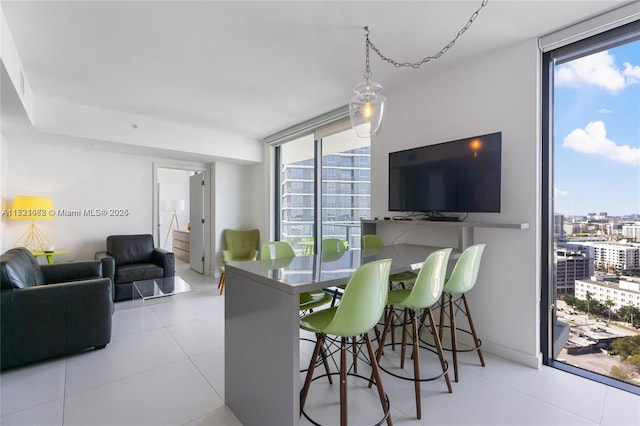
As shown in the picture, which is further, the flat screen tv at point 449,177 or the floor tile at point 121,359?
the flat screen tv at point 449,177

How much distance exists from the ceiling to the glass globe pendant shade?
461 mm

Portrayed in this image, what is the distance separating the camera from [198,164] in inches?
219

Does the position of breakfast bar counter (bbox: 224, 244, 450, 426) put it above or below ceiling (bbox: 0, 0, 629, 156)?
below

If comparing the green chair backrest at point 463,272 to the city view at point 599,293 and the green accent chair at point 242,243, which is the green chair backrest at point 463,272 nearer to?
the city view at point 599,293

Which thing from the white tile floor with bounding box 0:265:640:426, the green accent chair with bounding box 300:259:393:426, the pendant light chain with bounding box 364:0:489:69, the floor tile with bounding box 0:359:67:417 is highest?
the pendant light chain with bounding box 364:0:489:69

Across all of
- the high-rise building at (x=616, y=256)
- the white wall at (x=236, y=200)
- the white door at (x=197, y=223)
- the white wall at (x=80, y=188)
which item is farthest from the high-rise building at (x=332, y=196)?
the white wall at (x=80, y=188)

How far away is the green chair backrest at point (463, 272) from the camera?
2.07 meters

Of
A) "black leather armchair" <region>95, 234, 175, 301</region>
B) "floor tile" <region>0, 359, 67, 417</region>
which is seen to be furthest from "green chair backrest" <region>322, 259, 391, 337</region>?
"black leather armchair" <region>95, 234, 175, 301</region>

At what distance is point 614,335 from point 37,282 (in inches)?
190

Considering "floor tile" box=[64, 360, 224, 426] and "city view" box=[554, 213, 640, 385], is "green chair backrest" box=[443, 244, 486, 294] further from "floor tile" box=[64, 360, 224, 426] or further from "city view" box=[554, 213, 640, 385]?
"floor tile" box=[64, 360, 224, 426]

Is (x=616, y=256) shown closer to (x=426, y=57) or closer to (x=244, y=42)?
(x=426, y=57)

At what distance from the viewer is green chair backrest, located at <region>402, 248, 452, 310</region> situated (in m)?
1.76

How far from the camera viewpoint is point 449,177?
2658 mm

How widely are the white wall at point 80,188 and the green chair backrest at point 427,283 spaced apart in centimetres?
473
